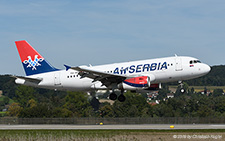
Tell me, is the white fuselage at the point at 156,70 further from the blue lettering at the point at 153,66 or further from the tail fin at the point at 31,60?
the tail fin at the point at 31,60

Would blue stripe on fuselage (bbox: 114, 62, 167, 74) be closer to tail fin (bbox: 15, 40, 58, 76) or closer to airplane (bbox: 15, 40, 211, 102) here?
airplane (bbox: 15, 40, 211, 102)

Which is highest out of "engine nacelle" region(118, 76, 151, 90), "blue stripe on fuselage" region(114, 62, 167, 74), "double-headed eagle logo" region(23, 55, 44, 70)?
"double-headed eagle logo" region(23, 55, 44, 70)

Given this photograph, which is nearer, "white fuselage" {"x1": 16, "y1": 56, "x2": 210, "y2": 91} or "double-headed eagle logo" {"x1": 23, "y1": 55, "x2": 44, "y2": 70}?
"white fuselage" {"x1": 16, "y1": 56, "x2": 210, "y2": 91}

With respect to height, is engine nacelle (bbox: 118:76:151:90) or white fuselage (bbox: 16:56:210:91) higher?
white fuselage (bbox: 16:56:210:91)

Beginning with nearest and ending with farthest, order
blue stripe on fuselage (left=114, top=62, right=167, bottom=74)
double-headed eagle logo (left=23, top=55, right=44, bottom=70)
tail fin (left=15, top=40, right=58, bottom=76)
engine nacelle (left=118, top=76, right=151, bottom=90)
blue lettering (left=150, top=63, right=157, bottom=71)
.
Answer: engine nacelle (left=118, top=76, right=151, bottom=90) < blue stripe on fuselage (left=114, top=62, right=167, bottom=74) < blue lettering (left=150, top=63, right=157, bottom=71) < tail fin (left=15, top=40, right=58, bottom=76) < double-headed eagle logo (left=23, top=55, right=44, bottom=70)

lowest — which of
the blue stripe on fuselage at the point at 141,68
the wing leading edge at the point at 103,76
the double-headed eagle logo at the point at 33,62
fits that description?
the wing leading edge at the point at 103,76

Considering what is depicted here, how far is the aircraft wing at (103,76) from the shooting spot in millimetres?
61188

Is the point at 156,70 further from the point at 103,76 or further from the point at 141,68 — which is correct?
the point at 103,76

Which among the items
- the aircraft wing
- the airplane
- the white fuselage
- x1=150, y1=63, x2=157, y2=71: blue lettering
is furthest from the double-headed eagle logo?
x1=150, y1=63, x2=157, y2=71: blue lettering

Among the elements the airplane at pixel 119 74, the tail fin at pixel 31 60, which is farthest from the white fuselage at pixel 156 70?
the tail fin at pixel 31 60

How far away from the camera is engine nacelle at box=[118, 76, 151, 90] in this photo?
61.1 meters


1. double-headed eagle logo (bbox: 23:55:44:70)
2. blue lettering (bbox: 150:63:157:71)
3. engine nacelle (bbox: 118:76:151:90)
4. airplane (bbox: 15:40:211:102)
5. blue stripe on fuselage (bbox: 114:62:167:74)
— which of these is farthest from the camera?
double-headed eagle logo (bbox: 23:55:44:70)

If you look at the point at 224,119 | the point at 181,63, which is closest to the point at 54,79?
the point at 181,63

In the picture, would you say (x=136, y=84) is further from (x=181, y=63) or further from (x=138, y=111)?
(x=138, y=111)
